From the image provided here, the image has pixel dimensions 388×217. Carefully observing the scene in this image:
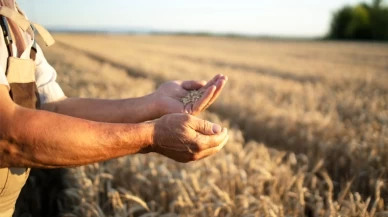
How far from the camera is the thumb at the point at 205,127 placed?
157cm

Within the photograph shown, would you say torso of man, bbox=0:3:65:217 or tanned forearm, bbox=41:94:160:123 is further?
tanned forearm, bbox=41:94:160:123

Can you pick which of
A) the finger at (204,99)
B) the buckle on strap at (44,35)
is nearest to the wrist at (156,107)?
the finger at (204,99)

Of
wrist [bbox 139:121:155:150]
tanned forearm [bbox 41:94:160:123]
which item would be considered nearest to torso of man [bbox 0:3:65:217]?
tanned forearm [bbox 41:94:160:123]

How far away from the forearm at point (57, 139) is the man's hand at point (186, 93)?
488 mm

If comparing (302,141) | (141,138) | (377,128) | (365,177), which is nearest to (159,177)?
(141,138)

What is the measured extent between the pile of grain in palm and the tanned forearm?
166 mm

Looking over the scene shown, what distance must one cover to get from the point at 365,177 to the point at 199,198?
140cm

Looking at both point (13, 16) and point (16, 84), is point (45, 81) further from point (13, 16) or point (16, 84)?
point (13, 16)

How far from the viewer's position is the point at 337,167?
3.38 m

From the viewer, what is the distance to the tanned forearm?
210 centimetres

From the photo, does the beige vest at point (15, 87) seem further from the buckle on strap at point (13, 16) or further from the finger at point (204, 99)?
the finger at point (204, 99)

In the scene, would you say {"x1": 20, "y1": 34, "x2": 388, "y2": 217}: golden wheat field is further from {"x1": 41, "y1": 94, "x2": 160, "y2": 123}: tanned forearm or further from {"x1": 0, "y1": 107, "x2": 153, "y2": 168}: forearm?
{"x1": 0, "y1": 107, "x2": 153, "y2": 168}: forearm

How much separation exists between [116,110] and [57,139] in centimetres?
78

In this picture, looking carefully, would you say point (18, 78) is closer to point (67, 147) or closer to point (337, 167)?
point (67, 147)
